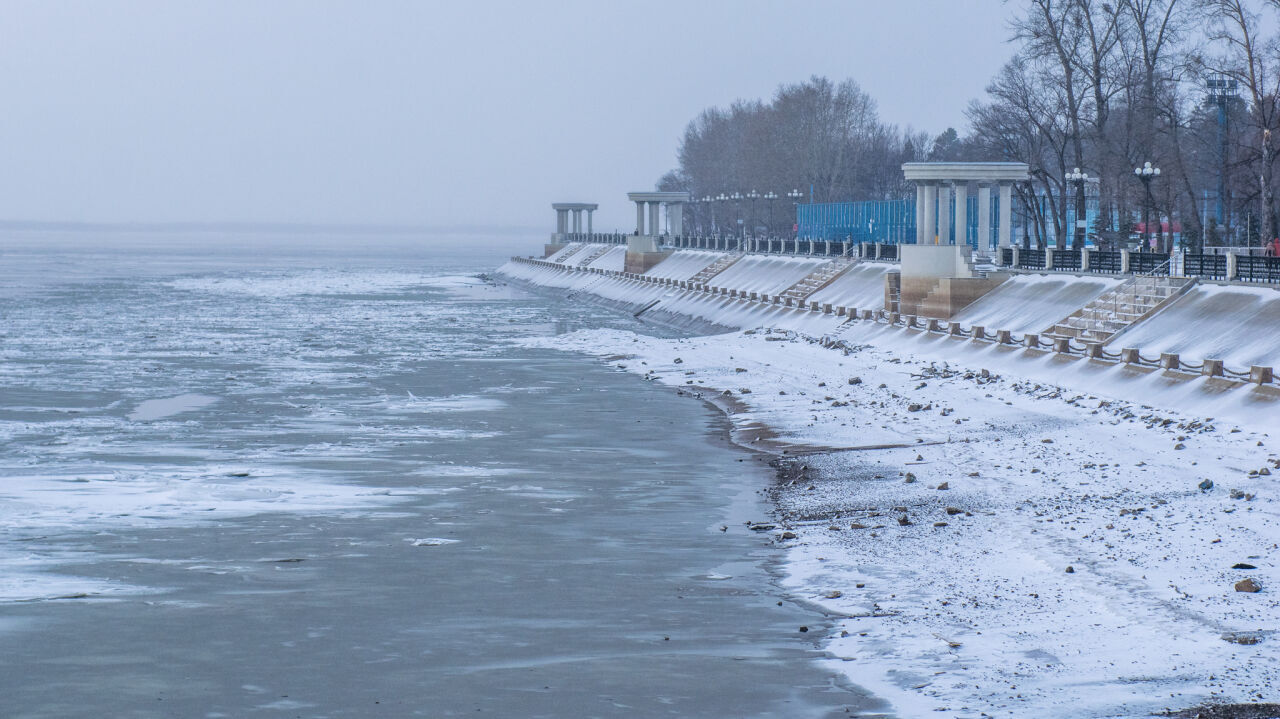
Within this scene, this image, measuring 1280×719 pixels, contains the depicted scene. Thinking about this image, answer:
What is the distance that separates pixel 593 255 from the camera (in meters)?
121

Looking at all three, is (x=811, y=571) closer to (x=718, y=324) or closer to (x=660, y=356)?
(x=660, y=356)

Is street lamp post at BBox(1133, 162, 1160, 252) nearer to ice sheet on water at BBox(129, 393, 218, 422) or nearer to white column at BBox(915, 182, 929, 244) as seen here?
white column at BBox(915, 182, 929, 244)

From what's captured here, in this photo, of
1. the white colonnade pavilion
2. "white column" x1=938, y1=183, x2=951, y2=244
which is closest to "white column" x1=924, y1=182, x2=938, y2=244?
the white colonnade pavilion

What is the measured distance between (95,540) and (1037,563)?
10188 millimetres

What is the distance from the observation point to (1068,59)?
192 feet

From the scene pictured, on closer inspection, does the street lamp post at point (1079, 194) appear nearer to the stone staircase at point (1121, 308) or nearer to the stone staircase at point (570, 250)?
the stone staircase at point (1121, 308)

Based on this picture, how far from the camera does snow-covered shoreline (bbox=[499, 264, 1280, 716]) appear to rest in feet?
39.5

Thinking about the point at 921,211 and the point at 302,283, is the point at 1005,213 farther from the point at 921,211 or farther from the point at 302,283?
the point at 302,283

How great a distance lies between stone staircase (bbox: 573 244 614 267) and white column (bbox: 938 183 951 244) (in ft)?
191

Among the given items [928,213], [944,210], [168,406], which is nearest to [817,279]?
[944,210]

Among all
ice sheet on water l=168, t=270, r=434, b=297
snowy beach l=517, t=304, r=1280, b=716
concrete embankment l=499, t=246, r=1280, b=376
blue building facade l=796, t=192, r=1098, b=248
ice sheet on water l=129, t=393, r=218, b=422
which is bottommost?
ice sheet on water l=168, t=270, r=434, b=297

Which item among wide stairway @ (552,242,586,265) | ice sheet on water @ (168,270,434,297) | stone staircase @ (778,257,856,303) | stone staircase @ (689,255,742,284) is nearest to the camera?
stone staircase @ (778,257,856,303)

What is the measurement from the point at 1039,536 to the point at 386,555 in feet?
23.2

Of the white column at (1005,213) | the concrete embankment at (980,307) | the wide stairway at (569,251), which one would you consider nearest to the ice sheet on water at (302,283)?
the wide stairway at (569,251)
